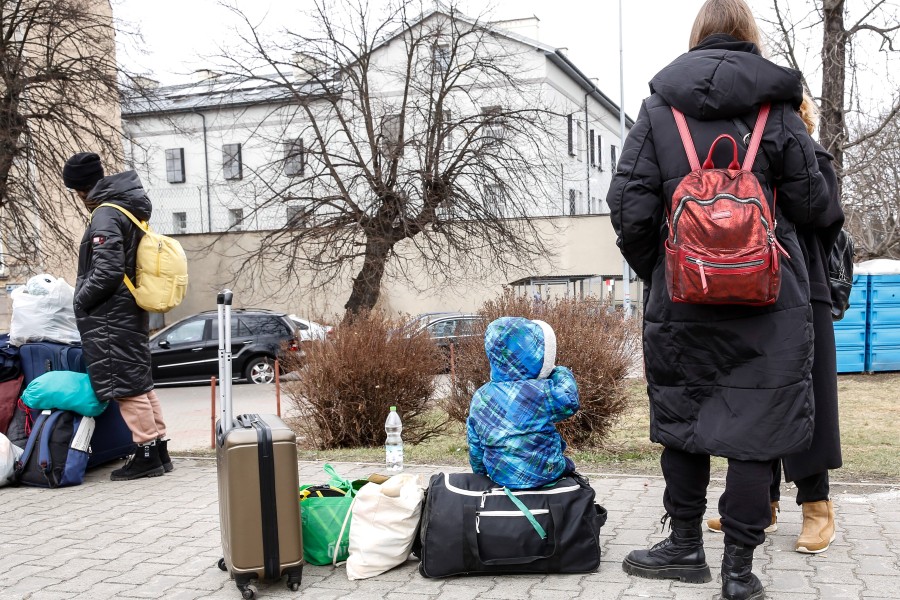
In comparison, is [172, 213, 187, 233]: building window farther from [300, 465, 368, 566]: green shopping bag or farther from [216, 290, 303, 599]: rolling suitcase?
[216, 290, 303, 599]: rolling suitcase

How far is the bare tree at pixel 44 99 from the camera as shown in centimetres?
1759

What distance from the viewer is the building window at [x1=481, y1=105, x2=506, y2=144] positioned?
2083cm

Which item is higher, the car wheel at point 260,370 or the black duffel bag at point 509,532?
the black duffel bag at point 509,532

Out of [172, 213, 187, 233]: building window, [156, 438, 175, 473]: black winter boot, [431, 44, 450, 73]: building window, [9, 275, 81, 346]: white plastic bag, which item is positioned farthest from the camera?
[172, 213, 187, 233]: building window

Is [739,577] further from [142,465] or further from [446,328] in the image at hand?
[446,328]

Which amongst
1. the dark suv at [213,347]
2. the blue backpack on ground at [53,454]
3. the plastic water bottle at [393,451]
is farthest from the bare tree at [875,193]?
the blue backpack on ground at [53,454]

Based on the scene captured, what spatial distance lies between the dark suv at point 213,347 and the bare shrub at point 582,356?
37.3ft

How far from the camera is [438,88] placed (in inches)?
832

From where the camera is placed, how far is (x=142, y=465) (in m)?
6.68

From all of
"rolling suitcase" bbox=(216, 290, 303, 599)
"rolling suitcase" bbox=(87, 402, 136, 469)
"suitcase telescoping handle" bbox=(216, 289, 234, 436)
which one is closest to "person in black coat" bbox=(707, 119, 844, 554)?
"rolling suitcase" bbox=(216, 290, 303, 599)

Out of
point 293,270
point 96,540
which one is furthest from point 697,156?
point 293,270

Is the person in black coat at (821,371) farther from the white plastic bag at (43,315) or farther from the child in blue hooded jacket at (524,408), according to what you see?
the white plastic bag at (43,315)

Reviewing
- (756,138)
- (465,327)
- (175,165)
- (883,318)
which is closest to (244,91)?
(465,327)

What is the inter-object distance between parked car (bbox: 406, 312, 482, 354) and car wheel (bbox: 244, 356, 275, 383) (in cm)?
1050
